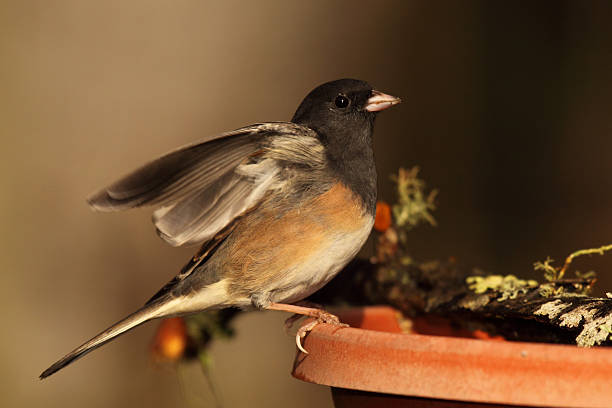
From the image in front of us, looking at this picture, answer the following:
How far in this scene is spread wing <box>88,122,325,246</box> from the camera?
179 cm

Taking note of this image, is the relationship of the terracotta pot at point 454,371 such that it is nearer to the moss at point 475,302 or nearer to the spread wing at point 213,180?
the moss at point 475,302

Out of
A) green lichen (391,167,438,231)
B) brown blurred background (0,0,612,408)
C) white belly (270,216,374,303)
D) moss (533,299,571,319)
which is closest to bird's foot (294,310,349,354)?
white belly (270,216,374,303)

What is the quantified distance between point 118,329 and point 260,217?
516 mm

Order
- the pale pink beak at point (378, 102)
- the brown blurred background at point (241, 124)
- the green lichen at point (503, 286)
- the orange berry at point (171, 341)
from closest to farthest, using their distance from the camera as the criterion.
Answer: the green lichen at point (503, 286), the pale pink beak at point (378, 102), the orange berry at point (171, 341), the brown blurred background at point (241, 124)

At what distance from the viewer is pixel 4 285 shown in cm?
386

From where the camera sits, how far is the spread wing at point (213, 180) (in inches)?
70.4

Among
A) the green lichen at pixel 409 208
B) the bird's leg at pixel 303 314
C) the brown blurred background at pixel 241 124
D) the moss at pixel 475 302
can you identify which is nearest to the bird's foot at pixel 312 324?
the bird's leg at pixel 303 314

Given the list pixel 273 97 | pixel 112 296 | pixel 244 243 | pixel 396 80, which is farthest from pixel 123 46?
pixel 244 243

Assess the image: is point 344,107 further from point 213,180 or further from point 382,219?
point 213,180

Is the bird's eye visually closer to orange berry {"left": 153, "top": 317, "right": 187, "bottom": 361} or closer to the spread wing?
the spread wing

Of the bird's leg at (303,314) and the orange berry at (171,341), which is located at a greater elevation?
the bird's leg at (303,314)

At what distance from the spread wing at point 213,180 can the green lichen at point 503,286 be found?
56cm

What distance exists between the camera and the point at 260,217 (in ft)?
6.66

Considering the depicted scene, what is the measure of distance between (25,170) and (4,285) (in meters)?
0.66
